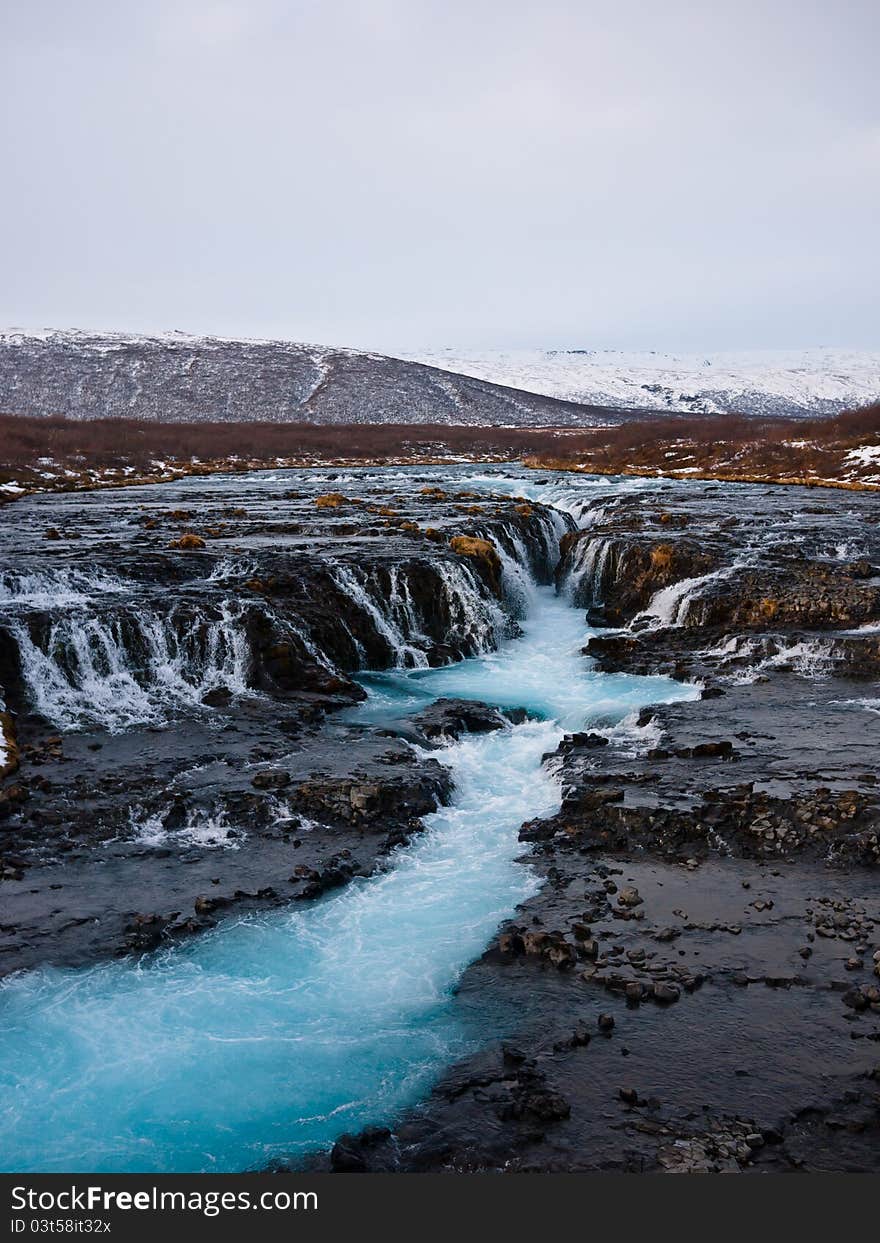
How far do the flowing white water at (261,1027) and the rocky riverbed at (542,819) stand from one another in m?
0.42

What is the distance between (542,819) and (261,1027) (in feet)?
20.3

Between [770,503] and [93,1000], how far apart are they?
3778cm

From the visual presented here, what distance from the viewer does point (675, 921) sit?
11.7 metres

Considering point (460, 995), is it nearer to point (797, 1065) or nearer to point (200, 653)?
point (797, 1065)

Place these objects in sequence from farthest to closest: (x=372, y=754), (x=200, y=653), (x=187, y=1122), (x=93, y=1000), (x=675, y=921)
Answer: (x=200, y=653) < (x=372, y=754) < (x=675, y=921) < (x=93, y=1000) < (x=187, y=1122)

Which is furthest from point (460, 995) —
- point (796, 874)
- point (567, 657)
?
point (567, 657)

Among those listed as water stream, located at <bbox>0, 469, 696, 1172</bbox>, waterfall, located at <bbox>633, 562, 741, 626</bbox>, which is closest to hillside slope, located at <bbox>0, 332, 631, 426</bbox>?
waterfall, located at <bbox>633, 562, 741, 626</bbox>

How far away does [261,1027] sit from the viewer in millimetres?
10305

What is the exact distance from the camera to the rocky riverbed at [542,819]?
8.79 metres

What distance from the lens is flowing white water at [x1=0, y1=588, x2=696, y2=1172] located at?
28.6 feet

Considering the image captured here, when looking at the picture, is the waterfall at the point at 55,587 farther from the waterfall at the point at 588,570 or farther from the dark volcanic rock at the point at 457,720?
the waterfall at the point at 588,570

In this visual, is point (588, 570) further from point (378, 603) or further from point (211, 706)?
point (211, 706)

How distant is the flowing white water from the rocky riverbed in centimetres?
42

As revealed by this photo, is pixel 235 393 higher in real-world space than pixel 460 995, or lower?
higher
